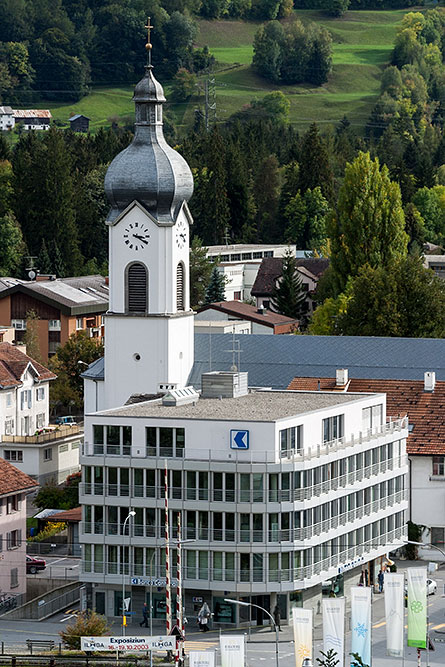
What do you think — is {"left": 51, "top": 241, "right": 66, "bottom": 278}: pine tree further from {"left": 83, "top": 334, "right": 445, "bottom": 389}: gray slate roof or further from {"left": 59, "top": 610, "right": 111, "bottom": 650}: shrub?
{"left": 59, "top": 610, "right": 111, "bottom": 650}: shrub

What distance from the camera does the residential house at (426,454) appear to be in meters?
104

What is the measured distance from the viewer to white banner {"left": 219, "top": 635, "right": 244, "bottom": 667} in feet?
247

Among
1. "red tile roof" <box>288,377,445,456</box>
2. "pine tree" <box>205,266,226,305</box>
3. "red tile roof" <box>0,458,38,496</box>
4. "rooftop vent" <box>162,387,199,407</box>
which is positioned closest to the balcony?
"red tile roof" <box>288,377,445,456</box>

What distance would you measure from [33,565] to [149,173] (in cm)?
2426

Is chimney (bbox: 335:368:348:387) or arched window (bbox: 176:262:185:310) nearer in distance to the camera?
chimney (bbox: 335:368:348:387)

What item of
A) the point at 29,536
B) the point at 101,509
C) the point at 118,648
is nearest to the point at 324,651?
the point at 118,648

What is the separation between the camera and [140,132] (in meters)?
116

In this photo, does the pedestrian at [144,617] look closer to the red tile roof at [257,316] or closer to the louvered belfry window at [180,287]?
the louvered belfry window at [180,287]

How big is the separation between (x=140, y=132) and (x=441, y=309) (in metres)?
29.6

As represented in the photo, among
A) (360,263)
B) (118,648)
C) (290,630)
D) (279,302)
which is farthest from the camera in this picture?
(279,302)

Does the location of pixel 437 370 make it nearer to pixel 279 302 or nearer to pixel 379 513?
pixel 379 513

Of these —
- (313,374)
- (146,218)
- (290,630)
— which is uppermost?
(146,218)

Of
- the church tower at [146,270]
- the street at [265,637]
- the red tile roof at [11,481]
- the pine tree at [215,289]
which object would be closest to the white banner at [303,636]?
the street at [265,637]

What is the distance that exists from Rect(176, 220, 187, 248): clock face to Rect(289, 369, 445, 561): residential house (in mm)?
12495
